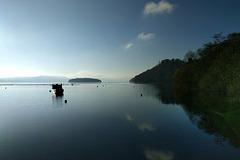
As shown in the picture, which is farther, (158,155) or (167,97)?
(167,97)

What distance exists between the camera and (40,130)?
23.1 metres

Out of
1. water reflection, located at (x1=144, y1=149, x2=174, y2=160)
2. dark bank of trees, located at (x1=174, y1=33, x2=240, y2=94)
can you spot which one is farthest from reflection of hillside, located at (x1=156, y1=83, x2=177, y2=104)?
water reflection, located at (x1=144, y1=149, x2=174, y2=160)

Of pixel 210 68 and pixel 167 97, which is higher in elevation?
pixel 210 68

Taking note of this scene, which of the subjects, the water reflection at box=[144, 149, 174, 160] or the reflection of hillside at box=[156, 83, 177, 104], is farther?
the reflection of hillside at box=[156, 83, 177, 104]

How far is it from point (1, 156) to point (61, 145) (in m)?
5.51

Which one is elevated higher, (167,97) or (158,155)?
(167,97)

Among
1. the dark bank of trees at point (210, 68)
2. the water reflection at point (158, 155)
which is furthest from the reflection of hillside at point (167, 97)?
the water reflection at point (158, 155)

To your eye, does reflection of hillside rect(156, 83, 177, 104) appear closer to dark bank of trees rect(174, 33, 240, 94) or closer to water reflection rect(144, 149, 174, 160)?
dark bank of trees rect(174, 33, 240, 94)

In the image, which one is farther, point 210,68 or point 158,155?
point 210,68

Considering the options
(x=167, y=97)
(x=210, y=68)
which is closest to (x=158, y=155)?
(x=167, y=97)

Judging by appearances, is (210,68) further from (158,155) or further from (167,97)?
(158,155)

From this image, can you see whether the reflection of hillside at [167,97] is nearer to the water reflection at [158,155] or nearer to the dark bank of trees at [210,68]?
the dark bank of trees at [210,68]

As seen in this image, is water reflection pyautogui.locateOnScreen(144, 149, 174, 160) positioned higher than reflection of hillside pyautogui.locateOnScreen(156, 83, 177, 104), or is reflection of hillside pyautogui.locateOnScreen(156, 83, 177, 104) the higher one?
reflection of hillside pyautogui.locateOnScreen(156, 83, 177, 104)

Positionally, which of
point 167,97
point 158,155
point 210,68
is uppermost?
point 210,68
